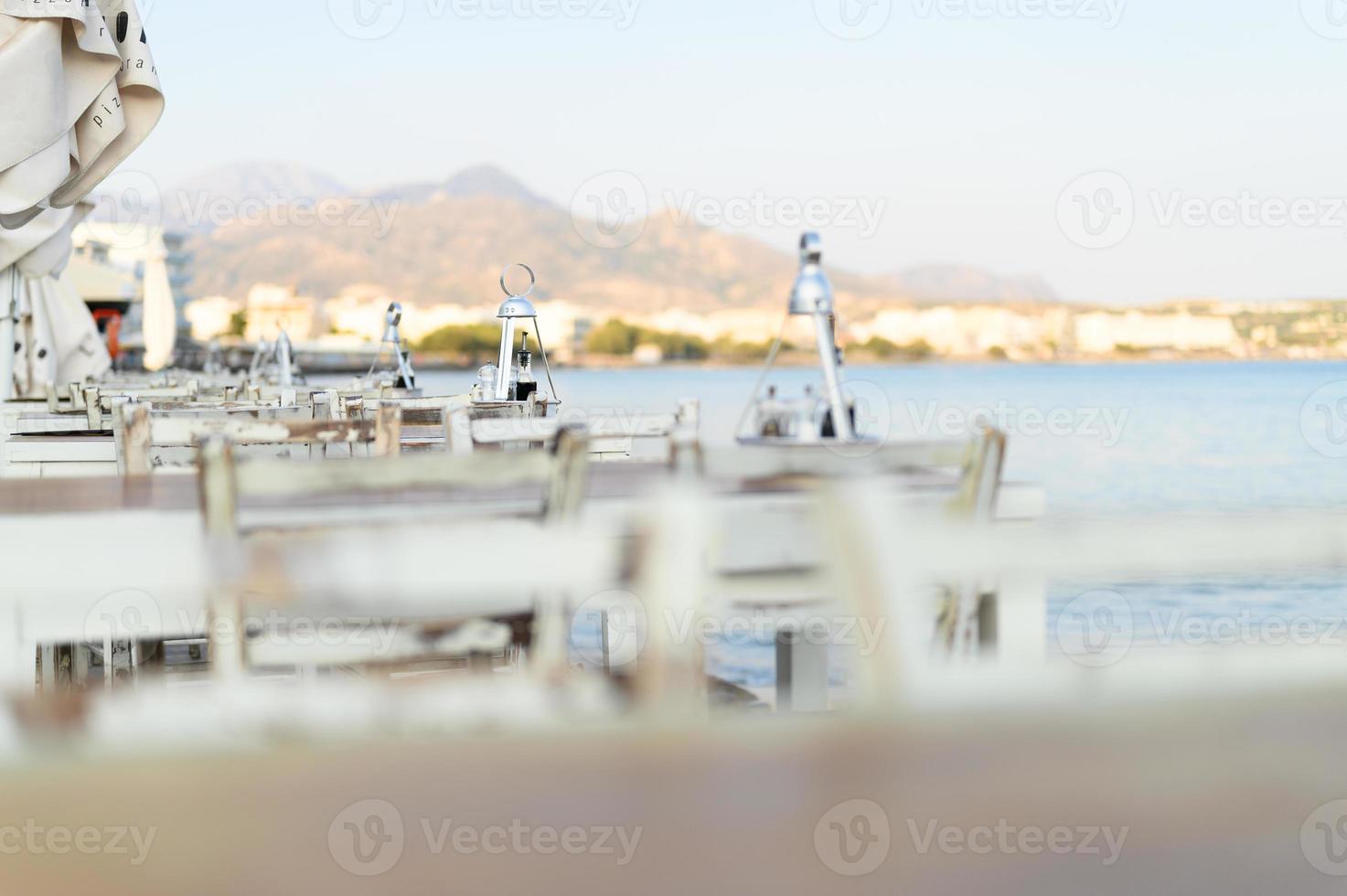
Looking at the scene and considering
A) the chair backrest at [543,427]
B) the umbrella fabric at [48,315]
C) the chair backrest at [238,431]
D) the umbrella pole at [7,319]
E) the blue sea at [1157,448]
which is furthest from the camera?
the blue sea at [1157,448]

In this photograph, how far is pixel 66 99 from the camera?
7469 mm

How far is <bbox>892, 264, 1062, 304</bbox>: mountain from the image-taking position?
205ft

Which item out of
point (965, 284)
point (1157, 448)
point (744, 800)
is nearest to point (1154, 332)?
point (1157, 448)

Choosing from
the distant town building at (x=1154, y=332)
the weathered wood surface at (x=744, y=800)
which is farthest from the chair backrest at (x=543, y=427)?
the distant town building at (x=1154, y=332)

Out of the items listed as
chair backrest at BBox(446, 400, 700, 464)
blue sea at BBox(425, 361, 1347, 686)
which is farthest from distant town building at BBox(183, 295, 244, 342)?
chair backrest at BBox(446, 400, 700, 464)

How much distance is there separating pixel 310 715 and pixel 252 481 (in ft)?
1.83

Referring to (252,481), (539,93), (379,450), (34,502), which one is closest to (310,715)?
(252,481)

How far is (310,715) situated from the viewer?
322 cm

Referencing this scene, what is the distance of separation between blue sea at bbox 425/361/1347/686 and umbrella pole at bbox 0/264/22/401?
3.80 metres

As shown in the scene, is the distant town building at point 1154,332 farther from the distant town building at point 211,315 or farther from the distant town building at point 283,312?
the distant town building at point 211,315

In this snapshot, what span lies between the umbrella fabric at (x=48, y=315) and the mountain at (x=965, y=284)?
156 feet

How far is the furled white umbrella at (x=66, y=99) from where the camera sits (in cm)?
698

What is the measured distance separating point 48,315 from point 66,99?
3.70 m

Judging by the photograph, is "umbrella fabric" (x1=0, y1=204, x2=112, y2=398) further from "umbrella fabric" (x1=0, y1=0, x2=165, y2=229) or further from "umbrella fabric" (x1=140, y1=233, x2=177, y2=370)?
"umbrella fabric" (x1=140, y1=233, x2=177, y2=370)
